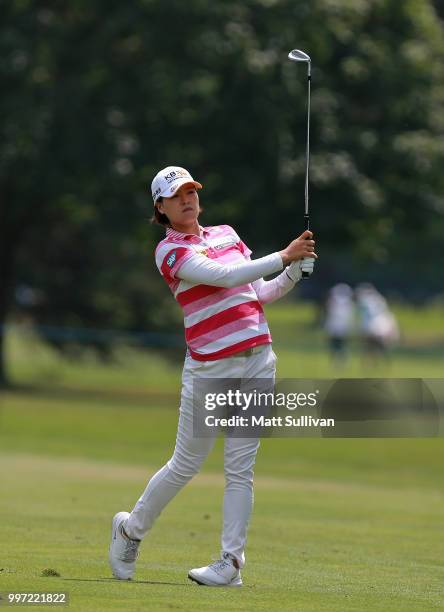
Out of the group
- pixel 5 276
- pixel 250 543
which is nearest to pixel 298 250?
pixel 250 543

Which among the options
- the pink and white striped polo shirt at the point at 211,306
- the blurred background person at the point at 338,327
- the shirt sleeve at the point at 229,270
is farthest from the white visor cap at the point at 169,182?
the blurred background person at the point at 338,327

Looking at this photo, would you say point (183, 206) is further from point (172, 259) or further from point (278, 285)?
point (278, 285)

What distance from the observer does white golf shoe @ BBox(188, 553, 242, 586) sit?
7438 millimetres

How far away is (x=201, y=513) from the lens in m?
12.1

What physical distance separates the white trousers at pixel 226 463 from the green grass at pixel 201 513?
0.32 meters

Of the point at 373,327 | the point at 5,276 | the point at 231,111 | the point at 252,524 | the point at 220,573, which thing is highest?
the point at 231,111

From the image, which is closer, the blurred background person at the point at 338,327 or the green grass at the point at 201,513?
the green grass at the point at 201,513

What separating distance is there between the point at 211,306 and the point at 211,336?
158mm

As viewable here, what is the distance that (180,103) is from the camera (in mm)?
25297

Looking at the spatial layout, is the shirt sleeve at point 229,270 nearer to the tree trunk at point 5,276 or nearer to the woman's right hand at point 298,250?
the woman's right hand at point 298,250

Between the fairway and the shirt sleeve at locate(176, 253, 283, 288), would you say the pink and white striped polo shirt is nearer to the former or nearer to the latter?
the shirt sleeve at locate(176, 253, 283, 288)

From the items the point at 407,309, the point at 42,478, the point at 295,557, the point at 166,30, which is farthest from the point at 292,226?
the point at 407,309

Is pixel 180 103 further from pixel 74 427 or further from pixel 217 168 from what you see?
pixel 74 427

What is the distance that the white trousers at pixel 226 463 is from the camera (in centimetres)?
751
